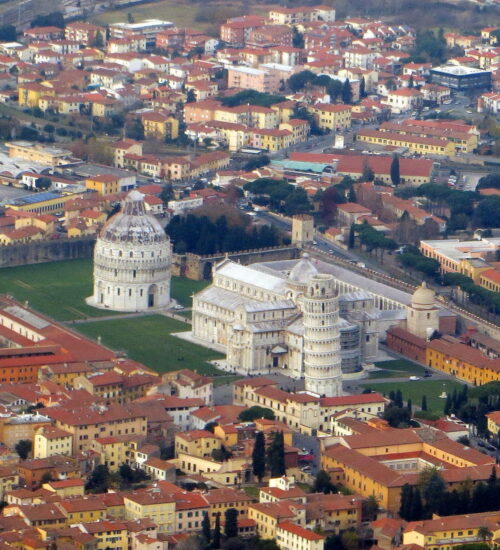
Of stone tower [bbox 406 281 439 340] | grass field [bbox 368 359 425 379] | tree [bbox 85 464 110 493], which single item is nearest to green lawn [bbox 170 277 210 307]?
stone tower [bbox 406 281 439 340]

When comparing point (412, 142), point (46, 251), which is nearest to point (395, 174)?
point (412, 142)

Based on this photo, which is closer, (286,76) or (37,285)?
(37,285)

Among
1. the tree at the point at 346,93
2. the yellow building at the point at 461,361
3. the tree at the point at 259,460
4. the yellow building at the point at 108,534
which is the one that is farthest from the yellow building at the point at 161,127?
the yellow building at the point at 108,534

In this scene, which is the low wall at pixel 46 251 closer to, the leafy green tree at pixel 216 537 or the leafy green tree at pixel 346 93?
the leafy green tree at pixel 346 93

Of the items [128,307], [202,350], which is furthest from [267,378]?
[128,307]

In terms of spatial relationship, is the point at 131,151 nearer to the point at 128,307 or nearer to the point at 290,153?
the point at 290,153

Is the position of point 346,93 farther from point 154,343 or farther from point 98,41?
point 154,343
